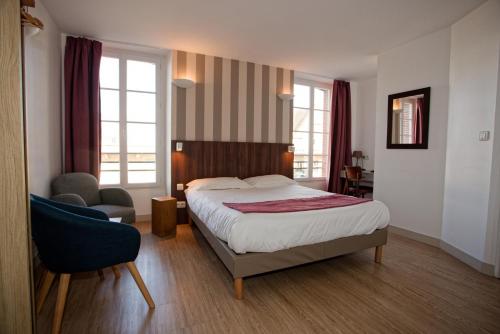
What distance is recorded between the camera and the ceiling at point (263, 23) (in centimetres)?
265

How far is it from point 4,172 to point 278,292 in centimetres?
201

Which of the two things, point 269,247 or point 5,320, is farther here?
point 269,247

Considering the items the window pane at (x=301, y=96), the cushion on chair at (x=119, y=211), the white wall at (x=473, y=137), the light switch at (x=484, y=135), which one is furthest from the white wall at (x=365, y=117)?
the cushion on chair at (x=119, y=211)

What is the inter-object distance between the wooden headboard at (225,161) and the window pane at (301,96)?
4.01ft

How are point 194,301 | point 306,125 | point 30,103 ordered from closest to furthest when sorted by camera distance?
point 194,301, point 30,103, point 306,125

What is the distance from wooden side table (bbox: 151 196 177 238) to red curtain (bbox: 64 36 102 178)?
3.59 ft

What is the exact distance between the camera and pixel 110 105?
3889 mm

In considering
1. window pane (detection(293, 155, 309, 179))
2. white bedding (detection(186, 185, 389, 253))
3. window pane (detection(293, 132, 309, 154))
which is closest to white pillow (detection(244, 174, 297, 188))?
white bedding (detection(186, 185, 389, 253))

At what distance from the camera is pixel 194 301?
6.52 ft

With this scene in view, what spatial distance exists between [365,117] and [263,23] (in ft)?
11.9

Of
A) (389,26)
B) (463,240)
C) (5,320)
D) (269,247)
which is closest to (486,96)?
(389,26)

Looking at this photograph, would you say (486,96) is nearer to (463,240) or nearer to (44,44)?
(463,240)

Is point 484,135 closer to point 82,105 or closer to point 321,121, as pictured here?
point 321,121

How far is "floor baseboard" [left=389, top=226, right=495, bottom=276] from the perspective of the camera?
2510 mm
